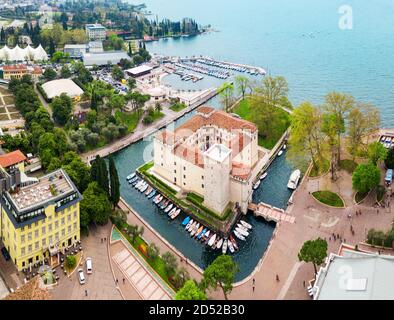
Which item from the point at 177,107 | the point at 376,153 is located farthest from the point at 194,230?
the point at 177,107

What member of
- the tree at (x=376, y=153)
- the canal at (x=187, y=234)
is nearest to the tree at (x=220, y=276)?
the canal at (x=187, y=234)

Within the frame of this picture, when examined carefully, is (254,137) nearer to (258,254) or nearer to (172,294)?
(258,254)

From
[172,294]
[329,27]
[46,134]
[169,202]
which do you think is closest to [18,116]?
[46,134]

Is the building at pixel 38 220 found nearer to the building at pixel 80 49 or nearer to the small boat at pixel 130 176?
the small boat at pixel 130 176

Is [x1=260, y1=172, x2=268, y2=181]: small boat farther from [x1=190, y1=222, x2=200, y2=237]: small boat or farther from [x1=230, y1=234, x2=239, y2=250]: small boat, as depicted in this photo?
[x1=190, y1=222, x2=200, y2=237]: small boat

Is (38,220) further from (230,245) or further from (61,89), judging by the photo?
(61,89)

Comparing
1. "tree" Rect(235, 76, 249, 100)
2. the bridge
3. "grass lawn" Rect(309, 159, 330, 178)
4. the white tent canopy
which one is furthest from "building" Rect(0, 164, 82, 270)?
the white tent canopy
